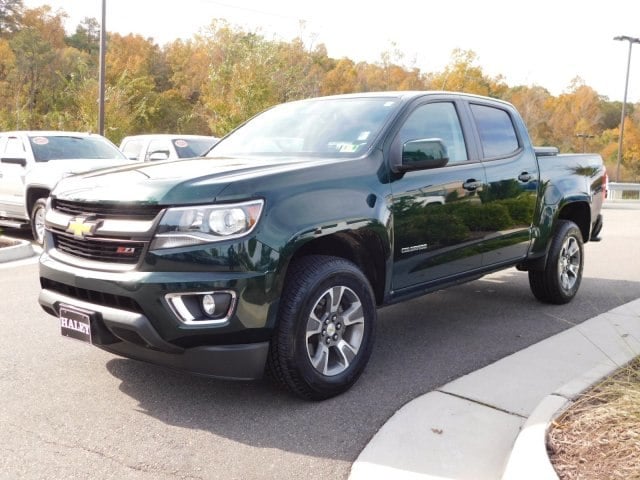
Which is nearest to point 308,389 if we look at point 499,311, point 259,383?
point 259,383

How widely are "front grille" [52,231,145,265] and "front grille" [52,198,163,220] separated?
0.14 metres

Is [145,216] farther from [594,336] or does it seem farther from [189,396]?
[594,336]

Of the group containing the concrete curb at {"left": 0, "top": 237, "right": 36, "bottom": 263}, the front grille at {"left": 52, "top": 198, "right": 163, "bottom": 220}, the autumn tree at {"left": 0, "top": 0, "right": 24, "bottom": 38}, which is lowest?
the concrete curb at {"left": 0, "top": 237, "right": 36, "bottom": 263}

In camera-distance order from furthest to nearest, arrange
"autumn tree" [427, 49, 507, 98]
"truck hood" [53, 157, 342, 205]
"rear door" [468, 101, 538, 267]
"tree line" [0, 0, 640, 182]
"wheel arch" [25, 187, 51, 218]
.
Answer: "autumn tree" [427, 49, 507, 98]
"tree line" [0, 0, 640, 182]
"wheel arch" [25, 187, 51, 218]
"rear door" [468, 101, 538, 267]
"truck hood" [53, 157, 342, 205]

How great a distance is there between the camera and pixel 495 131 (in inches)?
213

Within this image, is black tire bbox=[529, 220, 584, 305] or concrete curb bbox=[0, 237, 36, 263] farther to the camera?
concrete curb bbox=[0, 237, 36, 263]

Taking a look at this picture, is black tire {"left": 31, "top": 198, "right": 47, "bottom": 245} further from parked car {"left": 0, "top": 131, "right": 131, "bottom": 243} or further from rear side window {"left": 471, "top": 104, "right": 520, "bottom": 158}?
rear side window {"left": 471, "top": 104, "right": 520, "bottom": 158}

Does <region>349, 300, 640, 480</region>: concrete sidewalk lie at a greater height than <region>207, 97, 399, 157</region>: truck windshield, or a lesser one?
lesser

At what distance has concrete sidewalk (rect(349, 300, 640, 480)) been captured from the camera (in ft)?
9.50

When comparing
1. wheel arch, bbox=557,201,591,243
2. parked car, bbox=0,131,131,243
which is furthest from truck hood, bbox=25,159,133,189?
wheel arch, bbox=557,201,591,243

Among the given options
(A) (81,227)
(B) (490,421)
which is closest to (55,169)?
(A) (81,227)

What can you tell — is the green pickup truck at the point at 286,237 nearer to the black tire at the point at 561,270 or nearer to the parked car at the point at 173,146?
the black tire at the point at 561,270

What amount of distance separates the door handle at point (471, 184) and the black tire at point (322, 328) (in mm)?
1327

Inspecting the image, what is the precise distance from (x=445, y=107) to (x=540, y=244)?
1.75 m
